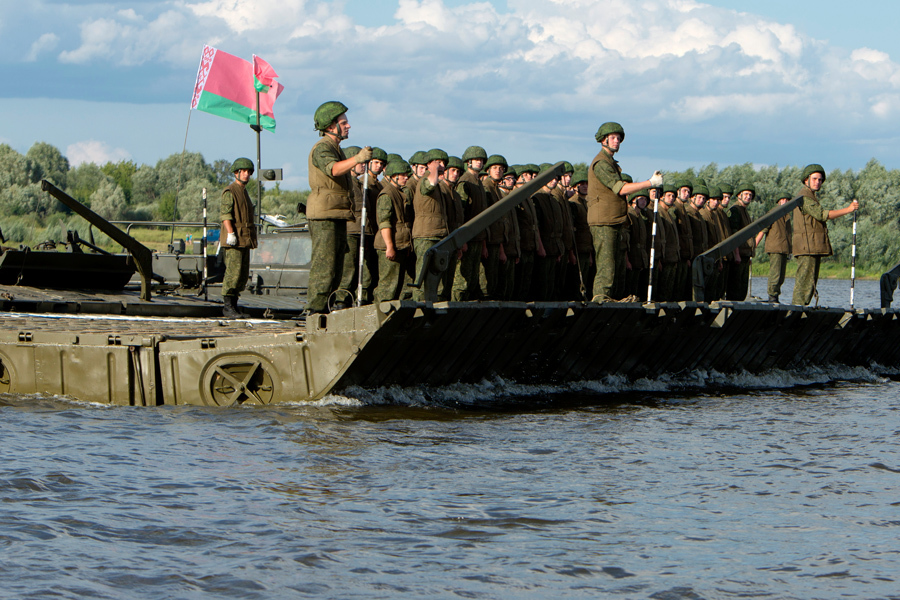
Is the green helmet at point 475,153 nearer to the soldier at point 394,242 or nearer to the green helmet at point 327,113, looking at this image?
the soldier at point 394,242

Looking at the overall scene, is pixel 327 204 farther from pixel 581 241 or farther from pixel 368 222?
pixel 581 241

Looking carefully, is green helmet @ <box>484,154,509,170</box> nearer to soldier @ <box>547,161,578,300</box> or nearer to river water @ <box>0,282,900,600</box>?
soldier @ <box>547,161,578,300</box>

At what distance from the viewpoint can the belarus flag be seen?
A: 1655 cm

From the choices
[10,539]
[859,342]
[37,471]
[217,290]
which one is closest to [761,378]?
[859,342]

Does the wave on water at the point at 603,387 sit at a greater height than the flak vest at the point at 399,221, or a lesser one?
lesser

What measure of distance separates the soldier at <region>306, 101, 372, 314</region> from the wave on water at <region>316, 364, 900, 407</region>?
100 cm

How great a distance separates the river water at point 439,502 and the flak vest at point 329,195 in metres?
1.58

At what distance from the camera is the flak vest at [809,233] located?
13930mm

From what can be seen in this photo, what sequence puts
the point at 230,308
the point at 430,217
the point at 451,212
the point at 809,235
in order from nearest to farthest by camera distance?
1. the point at 430,217
2. the point at 451,212
3. the point at 230,308
4. the point at 809,235

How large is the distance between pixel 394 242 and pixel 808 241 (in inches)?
216

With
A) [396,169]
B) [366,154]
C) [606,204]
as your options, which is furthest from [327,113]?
[606,204]

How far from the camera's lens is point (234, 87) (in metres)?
16.8

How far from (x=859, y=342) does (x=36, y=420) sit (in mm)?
9993

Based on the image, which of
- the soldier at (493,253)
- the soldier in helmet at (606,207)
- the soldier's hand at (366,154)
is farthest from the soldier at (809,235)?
the soldier's hand at (366,154)
